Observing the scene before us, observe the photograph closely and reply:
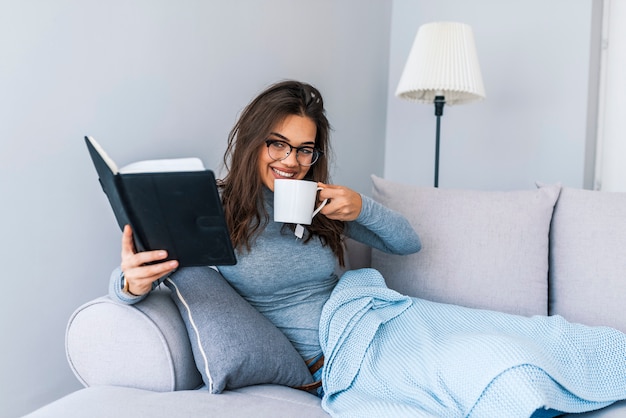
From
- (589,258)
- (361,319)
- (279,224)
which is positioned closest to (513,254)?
(589,258)

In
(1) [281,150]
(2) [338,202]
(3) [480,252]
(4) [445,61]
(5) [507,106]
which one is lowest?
(3) [480,252]

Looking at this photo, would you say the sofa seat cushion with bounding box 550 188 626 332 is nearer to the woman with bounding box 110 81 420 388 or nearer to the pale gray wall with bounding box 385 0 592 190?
the woman with bounding box 110 81 420 388

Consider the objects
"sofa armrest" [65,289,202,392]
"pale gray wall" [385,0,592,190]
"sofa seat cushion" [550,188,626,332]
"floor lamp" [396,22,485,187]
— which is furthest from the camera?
"pale gray wall" [385,0,592,190]

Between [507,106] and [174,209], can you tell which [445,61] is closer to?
[507,106]

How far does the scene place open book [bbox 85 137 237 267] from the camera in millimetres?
897

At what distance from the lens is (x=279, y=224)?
4.50ft

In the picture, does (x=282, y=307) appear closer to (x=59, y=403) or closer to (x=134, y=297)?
(x=134, y=297)

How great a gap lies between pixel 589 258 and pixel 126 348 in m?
1.13

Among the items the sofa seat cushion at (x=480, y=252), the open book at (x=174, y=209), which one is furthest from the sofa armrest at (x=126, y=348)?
the sofa seat cushion at (x=480, y=252)

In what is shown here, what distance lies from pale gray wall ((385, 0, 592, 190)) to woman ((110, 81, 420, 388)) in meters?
1.41

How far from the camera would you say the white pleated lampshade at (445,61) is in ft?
7.04

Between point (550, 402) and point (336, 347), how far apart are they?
43cm

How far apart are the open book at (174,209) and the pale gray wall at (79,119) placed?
393 mm

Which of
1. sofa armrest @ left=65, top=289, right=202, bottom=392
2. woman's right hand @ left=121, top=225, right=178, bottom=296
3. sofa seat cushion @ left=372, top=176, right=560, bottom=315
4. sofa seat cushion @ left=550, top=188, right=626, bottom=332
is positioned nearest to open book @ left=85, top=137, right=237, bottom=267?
woman's right hand @ left=121, top=225, right=178, bottom=296
